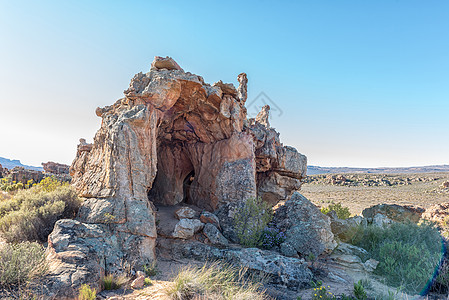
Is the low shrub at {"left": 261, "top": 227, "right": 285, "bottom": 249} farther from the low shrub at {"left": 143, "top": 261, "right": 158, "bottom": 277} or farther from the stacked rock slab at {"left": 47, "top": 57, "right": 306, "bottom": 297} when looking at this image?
the low shrub at {"left": 143, "top": 261, "right": 158, "bottom": 277}

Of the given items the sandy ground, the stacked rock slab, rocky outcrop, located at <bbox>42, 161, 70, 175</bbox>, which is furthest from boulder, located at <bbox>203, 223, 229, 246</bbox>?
rocky outcrop, located at <bbox>42, 161, 70, 175</bbox>

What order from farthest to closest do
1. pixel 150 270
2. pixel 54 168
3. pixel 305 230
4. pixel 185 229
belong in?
pixel 54 168, pixel 305 230, pixel 185 229, pixel 150 270

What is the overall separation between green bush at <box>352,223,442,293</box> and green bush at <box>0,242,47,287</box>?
845 cm

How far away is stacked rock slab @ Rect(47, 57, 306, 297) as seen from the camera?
643cm

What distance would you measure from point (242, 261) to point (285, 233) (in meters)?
2.91

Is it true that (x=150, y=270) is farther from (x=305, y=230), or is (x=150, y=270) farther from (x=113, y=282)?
(x=305, y=230)

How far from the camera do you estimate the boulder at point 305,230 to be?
8562 mm

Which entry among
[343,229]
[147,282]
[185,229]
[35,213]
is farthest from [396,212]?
[35,213]

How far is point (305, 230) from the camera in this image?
9008 millimetres

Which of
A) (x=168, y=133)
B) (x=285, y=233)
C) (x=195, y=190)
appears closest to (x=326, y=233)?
(x=285, y=233)

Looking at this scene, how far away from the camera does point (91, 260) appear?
19.0 ft

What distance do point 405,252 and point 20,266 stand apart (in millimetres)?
10577

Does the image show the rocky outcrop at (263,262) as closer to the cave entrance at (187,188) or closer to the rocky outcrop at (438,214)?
the cave entrance at (187,188)

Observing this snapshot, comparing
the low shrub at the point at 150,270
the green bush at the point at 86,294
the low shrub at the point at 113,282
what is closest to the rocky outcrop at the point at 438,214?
the low shrub at the point at 150,270
